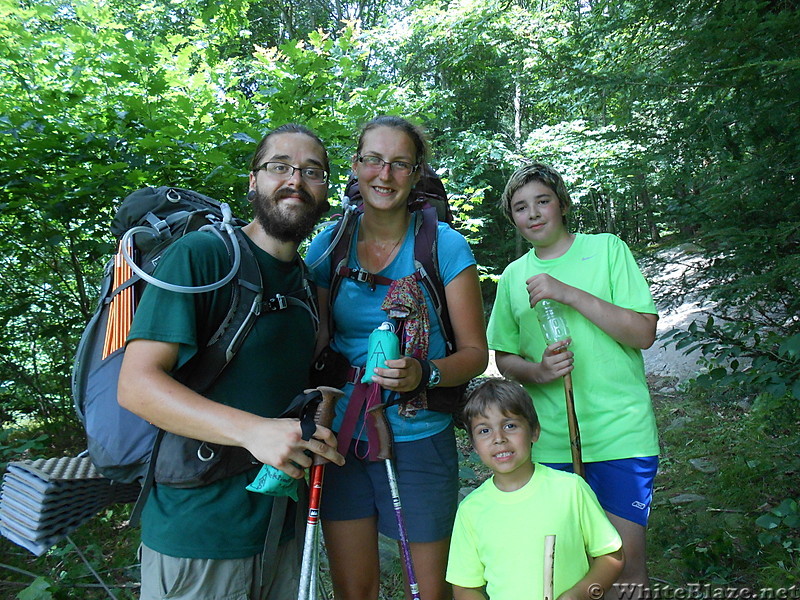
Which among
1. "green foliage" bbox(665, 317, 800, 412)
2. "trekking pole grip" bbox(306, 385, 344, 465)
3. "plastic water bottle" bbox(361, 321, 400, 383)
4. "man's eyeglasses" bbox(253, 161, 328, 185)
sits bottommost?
"green foliage" bbox(665, 317, 800, 412)

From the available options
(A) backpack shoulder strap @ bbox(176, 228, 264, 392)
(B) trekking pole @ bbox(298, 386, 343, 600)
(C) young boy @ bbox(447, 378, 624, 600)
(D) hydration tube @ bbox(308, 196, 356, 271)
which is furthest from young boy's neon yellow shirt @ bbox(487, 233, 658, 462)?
(A) backpack shoulder strap @ bbox(176, 228, 264, 392)

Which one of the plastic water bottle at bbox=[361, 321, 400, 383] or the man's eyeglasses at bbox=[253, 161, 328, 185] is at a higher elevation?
the man's eyeglasses at bbox=[253, 161, 328, 185]

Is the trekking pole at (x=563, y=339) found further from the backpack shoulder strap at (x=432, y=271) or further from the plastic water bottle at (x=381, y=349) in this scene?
the plastic water bottle at (x=381, y=349)

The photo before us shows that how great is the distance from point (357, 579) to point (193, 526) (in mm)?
825

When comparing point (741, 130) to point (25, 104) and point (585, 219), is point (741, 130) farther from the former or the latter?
point (585, 219)

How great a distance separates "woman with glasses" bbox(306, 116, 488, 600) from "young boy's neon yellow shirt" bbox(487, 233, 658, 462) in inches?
14.3

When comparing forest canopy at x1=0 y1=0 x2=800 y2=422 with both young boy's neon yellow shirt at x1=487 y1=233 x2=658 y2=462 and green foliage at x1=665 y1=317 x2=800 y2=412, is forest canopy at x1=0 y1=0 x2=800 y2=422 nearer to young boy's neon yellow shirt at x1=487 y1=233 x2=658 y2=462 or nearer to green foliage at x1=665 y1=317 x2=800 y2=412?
green foliage at x1=665 y1=317 x2=800 y2=412

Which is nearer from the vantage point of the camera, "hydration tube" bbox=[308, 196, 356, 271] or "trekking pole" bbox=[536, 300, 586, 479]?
"trekking pole" bbox=[536, 300, 586, 479]

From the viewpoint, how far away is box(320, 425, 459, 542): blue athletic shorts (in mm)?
2211

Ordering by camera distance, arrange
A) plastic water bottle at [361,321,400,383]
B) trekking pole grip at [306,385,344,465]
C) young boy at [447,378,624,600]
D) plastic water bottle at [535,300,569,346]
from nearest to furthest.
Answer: trekking pole grip at [306,385,344,465] < young boy at [447,378,624,600] < plastic water bottle at [361,321,400,383] < plastic water bottle at [535,300,569,346]

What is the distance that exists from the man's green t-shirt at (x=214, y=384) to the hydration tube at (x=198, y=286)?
25 mm

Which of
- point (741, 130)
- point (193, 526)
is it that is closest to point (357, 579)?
point (193, 526)

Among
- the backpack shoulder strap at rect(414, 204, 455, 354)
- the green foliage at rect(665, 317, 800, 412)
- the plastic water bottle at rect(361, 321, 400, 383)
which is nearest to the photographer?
the plastic water bottle at rect(361, 321, 400, 383)

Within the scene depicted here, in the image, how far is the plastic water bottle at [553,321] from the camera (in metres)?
2.37
